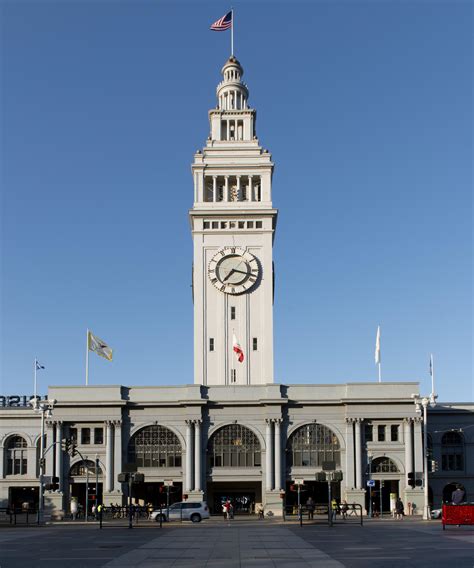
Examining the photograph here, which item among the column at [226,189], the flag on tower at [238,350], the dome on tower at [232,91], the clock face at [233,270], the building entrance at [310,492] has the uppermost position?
the dome on tower at [232,91]

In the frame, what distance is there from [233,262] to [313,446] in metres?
24.0

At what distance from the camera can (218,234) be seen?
108 metres

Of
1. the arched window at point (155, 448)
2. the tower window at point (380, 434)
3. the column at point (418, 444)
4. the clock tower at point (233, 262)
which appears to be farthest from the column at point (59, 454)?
the column at point (418, 444)

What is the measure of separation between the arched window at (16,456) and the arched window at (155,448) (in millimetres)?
19842

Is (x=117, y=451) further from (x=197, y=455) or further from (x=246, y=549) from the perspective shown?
(x=246, y=549)

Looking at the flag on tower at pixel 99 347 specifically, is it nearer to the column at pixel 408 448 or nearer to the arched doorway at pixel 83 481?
the arched doorway at pixel 83 481

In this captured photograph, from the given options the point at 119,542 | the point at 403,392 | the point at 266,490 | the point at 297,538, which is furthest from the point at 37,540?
the point at 403,392

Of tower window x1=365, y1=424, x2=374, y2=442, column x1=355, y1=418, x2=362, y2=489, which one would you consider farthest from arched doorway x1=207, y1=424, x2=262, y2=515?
tower window x1=365, y1=424, x2=374, y2=442

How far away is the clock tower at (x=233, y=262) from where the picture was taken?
104438 millimetres

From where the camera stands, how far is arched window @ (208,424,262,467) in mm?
96625

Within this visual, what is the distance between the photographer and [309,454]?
9669cm

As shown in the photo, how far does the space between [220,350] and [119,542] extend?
59.9m

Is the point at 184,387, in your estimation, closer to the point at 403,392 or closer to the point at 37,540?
the point at 403,392

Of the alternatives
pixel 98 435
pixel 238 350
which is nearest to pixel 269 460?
pixel 238 350
